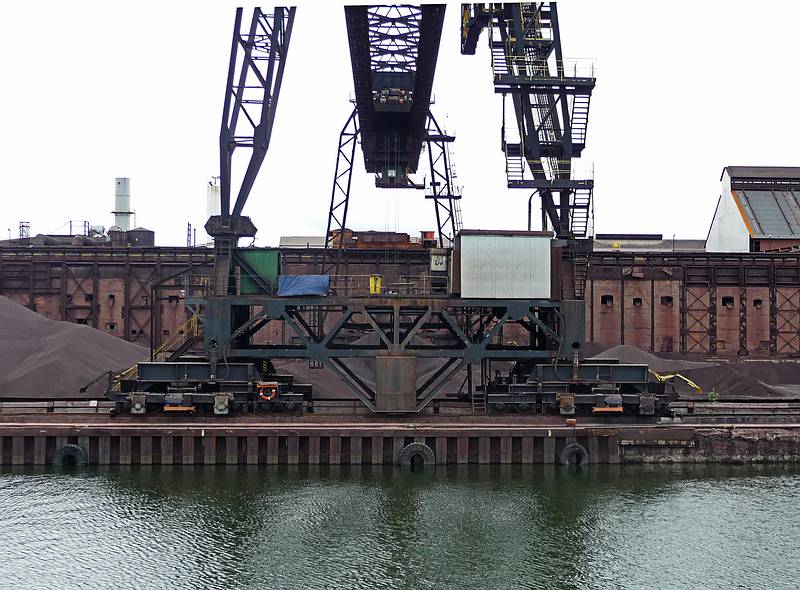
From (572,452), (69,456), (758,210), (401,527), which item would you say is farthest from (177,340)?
(758,210)

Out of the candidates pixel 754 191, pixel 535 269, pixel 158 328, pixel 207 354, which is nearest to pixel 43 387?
pixel 207 354

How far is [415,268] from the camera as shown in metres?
41.4

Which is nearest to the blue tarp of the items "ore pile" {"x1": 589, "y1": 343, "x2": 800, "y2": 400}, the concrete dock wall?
the concrete dock wall

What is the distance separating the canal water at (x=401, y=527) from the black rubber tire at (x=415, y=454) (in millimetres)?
466

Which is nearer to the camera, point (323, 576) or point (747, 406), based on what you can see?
point (323, 576)

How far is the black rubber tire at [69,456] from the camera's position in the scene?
24.2 m

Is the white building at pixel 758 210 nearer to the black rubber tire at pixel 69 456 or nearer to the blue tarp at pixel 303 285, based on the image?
the blue tarp at pixel 303 285

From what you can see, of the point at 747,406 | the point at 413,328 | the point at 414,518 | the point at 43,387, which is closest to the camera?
the point at 414,518

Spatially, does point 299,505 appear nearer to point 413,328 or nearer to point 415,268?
point 413,328

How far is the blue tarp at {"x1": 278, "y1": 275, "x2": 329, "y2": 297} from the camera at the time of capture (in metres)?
26.3

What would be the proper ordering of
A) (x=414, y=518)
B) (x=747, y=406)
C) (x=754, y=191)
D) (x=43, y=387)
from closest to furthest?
1. (x=414, y=518)
2. (x=747, y=406)
3. (x=43, y=387)
4. (x=754, y=191)

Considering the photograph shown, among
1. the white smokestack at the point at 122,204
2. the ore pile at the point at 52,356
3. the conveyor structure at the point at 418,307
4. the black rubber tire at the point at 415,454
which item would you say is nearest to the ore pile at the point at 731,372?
the conveyor structure at the point at 418,307

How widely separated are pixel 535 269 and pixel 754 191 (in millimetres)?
38299

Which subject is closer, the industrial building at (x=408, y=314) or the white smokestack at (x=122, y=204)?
the industrial building at (x=408, y=314)
